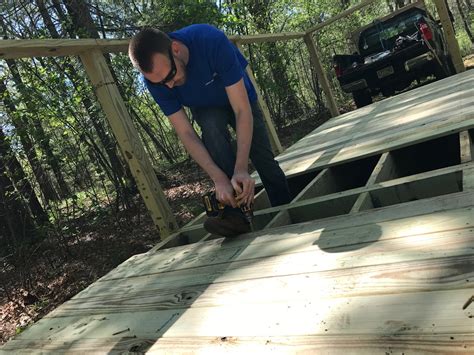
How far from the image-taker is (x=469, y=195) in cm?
173

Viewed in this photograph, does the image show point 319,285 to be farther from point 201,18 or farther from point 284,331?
point 201,18

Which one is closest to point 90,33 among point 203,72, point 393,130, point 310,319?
point 393,130

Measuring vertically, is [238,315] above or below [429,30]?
below

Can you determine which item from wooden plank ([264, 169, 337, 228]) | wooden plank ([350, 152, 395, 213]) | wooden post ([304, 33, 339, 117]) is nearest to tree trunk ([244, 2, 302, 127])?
wooden post ([304, 33, 339, 117])

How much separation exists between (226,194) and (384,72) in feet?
20.6

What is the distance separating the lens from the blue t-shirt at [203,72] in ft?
7.45

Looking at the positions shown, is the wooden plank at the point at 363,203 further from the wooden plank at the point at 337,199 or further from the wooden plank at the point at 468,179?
the wooden plank at the point at 468,179

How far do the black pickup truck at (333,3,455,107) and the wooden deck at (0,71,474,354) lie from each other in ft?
15.6

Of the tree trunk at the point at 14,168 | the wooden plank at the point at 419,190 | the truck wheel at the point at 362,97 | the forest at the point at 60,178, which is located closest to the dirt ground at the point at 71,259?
the forest at the point at 60,178

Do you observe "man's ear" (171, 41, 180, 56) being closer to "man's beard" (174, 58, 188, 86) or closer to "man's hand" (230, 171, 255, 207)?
"man's beard" (174, 58, 188, 86)

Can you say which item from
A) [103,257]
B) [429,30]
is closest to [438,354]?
[103,257]

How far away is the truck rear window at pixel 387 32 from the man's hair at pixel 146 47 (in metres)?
7.34

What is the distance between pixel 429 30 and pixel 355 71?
1.34 m

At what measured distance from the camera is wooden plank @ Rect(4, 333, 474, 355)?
97cm
